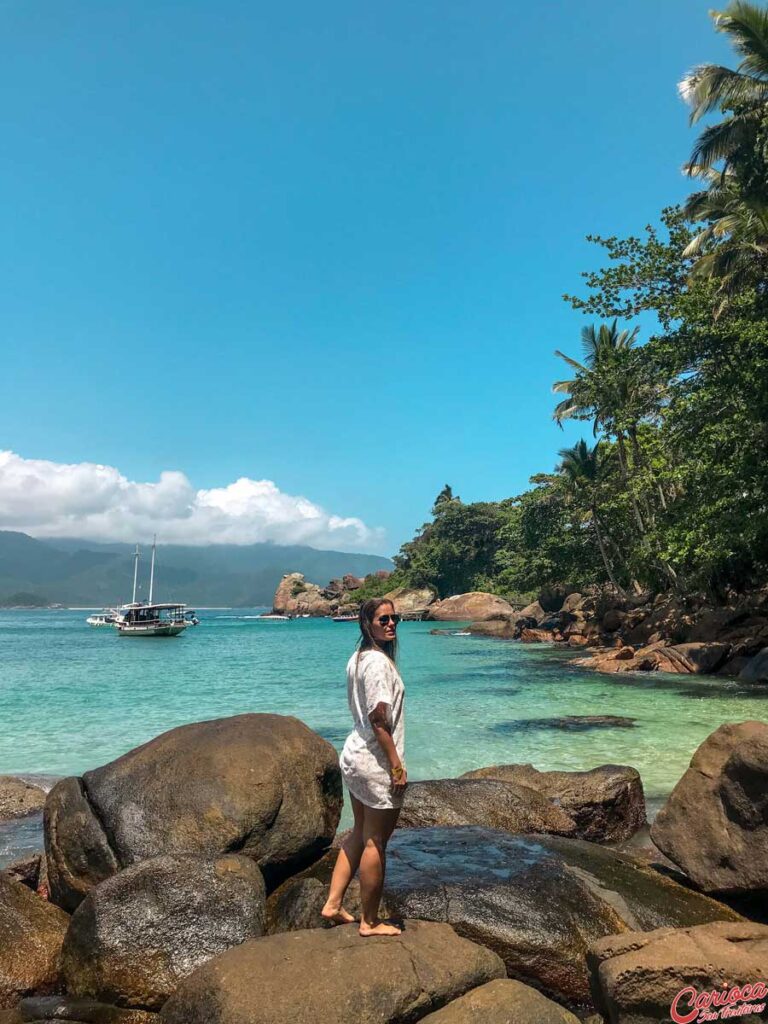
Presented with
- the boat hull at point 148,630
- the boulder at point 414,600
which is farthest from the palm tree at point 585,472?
the boulder at point 414,600

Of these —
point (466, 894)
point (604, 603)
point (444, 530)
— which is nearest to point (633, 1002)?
point (466, 894)

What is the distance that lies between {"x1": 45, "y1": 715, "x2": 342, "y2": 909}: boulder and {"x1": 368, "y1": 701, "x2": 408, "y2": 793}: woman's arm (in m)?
1.89

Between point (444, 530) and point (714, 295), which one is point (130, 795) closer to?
point (714, 295)

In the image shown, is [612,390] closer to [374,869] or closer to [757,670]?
[757,670]

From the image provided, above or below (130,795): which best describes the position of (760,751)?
above

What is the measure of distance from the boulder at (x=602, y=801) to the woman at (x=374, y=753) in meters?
4.12

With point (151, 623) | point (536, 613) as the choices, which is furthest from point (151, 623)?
point (536, 613)

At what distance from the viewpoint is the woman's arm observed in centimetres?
388

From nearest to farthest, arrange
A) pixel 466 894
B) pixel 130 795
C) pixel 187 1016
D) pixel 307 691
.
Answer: pixel 187 1016 → pixel 466 894 → pixel 130 795 → pixel 307 691

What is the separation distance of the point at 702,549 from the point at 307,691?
1296 cm

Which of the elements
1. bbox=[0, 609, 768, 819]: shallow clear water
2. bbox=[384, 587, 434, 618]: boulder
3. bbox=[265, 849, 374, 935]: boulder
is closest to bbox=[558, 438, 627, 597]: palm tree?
bbox=[0, 609, 768, 819]: shallow clear water

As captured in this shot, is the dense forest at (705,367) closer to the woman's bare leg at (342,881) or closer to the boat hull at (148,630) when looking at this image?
the woman's bare leg at (342,881)

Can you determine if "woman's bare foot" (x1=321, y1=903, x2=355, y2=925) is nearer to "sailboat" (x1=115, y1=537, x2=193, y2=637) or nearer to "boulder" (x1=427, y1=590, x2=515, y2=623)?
"sailboat" (x1=115, y1=537, x2=193, y2=637)

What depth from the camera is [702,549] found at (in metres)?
20.0
